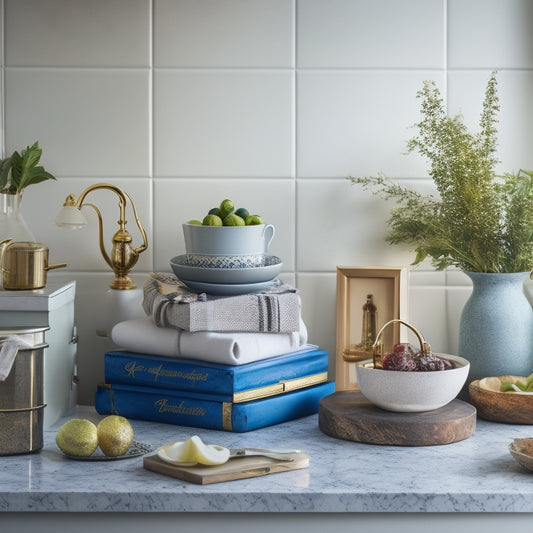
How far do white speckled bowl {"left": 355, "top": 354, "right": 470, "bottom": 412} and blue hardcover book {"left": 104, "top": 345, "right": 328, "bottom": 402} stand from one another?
0.16 metres

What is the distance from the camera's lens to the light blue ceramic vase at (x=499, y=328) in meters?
1.50

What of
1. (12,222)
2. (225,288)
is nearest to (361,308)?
(225,288)

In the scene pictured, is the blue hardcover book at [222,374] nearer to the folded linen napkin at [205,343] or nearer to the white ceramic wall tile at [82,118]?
the folded linen napkin at [205,343]

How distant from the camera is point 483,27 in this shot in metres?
1.65

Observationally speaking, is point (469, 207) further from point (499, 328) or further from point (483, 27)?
point (483, 27)

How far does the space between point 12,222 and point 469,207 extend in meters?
0.85

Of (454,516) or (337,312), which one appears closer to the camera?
(454,516)

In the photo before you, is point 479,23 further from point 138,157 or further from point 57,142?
point 57,142

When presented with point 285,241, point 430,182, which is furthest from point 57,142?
point 430,182

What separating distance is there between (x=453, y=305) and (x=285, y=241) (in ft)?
1.23

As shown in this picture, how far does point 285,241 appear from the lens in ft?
5.48

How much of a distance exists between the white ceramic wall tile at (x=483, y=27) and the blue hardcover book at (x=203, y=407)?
75 centimetres

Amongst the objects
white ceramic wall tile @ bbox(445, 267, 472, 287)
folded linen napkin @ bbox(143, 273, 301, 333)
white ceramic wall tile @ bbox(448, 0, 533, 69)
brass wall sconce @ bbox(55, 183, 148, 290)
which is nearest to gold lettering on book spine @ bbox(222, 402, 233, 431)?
folded linen napkin @ bbox(143, 273, 301, 333)

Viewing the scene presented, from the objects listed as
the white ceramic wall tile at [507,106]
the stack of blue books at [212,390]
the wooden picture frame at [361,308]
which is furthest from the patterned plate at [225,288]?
the white ceramic wall tile at [507,106]
